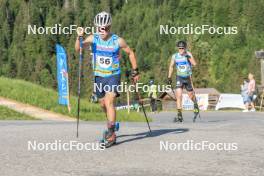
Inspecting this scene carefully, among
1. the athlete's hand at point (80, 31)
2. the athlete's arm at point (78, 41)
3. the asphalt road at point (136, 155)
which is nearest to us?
the asphalt road at point (136, 155)

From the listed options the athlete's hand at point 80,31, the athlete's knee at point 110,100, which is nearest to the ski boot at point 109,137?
the athlete's knee at point 110,100

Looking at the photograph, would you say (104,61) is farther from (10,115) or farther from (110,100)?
(10,115)

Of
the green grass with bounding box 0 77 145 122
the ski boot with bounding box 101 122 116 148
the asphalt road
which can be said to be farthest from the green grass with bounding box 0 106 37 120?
the ski boot with bounding box 101 122 116 148

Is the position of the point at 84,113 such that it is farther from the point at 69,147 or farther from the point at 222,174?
the point at 222,174

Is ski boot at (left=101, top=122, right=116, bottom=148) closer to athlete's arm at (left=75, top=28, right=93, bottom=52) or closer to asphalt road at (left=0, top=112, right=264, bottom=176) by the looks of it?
asphalt road at (left=0, top=112, right=264, bottom=176)

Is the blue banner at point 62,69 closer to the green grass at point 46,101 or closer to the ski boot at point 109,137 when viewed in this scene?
the green grass at point 46,101

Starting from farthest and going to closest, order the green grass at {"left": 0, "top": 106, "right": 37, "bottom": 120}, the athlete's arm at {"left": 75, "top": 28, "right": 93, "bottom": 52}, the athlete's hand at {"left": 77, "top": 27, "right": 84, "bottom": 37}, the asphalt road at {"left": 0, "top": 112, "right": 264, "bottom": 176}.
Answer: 1. the green grass at {"left": 0, "top": 106, "right": 37, "bottom": 120}
2. the athlete's hand at {"left": 77, "top": 27, "right": 84, "bottom": 37}
3. the athlete's arm at {"left": 75, "top": 28, "right": 93, "bottom": 52}
4. the asphalt road at {"left": 0, "top": 112, "right": 264, "bottom": 176}

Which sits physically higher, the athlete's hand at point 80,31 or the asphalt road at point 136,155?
the athlete's hand at point 80,31

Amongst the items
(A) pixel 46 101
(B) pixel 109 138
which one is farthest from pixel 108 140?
(A) pixel 46 101

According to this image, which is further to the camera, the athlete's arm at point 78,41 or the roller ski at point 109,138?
the athlete's arm at point 78,41

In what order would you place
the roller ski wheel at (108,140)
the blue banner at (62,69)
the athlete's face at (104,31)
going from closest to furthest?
the roller ski wheel at (108,140) → the athlete's face at (104,31) → the blue banner at (62,69)

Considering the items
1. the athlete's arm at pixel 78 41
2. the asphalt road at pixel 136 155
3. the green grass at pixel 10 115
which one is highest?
the athlete's arm at pixel 78 41

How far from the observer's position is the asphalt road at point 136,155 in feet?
19.4

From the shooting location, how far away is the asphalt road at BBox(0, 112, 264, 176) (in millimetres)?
5914
